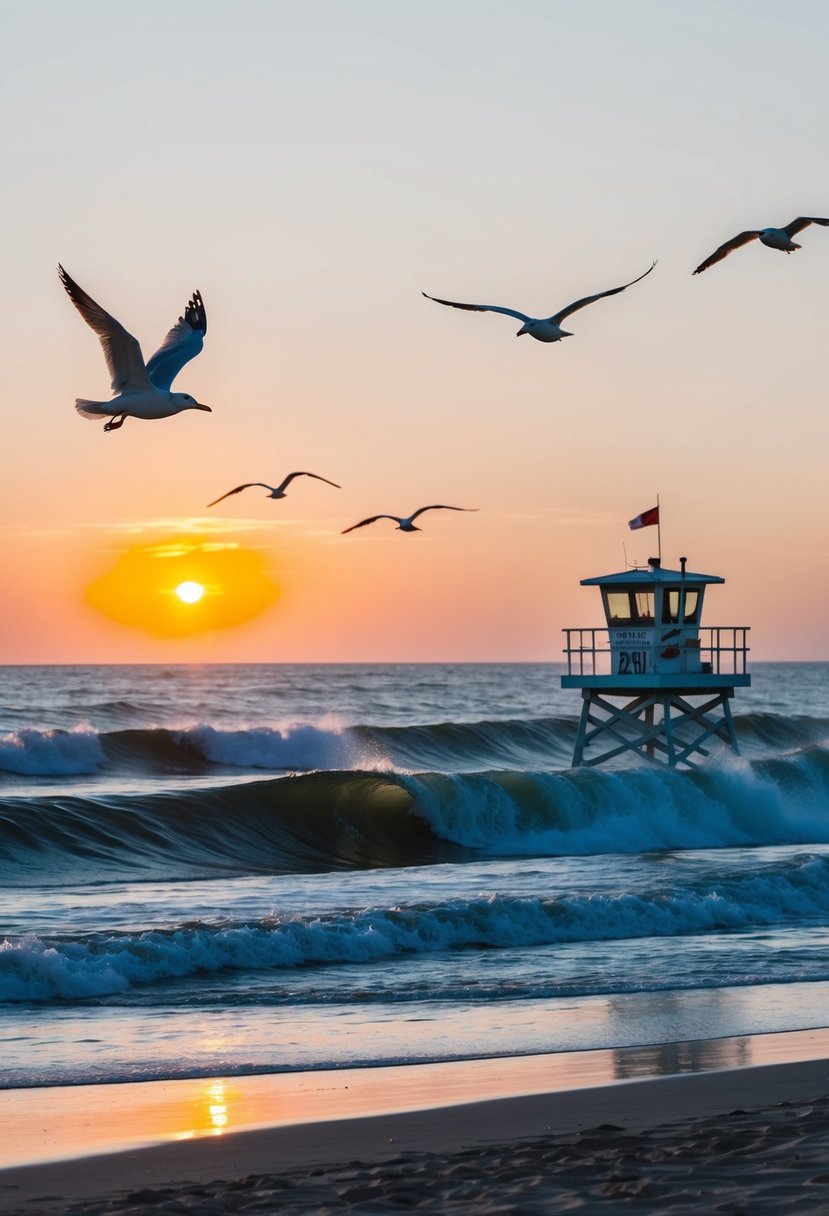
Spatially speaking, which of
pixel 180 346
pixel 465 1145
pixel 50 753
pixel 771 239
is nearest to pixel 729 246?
pixel 771 239

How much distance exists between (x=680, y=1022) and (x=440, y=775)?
18.7 metres

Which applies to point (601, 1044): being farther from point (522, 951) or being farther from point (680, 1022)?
point (522, 951)

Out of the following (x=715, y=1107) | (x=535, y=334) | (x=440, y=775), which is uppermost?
(x=535, y=334)

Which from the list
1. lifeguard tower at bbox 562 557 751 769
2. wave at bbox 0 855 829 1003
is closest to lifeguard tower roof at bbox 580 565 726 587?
lifeguard tower at bbox 562 557 751 769

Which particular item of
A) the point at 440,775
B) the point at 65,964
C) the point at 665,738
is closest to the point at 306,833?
the point at 440,775

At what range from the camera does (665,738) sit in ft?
120

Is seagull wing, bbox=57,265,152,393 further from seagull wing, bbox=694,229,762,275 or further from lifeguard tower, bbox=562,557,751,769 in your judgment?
lifeguard tower, bbox=562,557,751,769

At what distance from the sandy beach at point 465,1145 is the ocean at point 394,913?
87 centimetres

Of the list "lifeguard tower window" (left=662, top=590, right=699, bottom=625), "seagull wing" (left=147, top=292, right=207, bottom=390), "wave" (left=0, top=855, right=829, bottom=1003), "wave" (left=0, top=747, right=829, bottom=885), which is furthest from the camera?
"lifeguard tower window" (left=662, top=590, right=699, bottom=625)

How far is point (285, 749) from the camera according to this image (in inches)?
1962

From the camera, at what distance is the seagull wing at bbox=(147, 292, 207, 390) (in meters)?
16.1

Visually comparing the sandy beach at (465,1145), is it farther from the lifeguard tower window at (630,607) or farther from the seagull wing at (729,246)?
the lifeguard tower window at (630,607)

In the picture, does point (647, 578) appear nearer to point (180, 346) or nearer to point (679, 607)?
point (679, 607)

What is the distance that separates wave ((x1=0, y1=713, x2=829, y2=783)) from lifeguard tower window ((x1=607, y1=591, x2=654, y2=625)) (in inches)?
481
